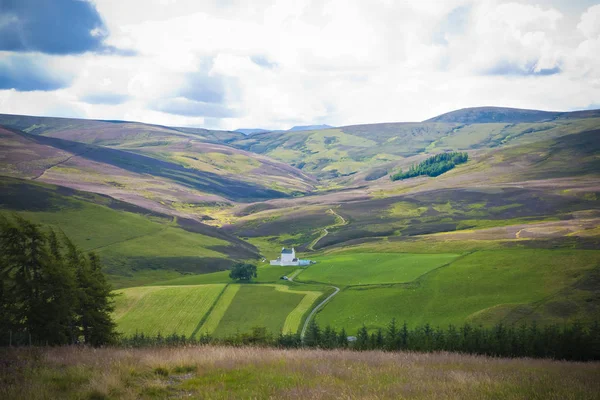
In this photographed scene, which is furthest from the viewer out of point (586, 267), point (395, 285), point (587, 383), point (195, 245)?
point (195, 245)

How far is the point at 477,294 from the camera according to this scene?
232 ft

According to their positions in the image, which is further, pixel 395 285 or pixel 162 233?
pixel 162 233

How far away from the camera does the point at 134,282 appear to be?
337 ft

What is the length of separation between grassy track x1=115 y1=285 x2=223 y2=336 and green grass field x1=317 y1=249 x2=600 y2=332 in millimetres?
21209

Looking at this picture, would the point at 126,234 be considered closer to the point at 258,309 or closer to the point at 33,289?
the point at 258,309

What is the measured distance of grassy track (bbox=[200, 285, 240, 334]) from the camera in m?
65.4

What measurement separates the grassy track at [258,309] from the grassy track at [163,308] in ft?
15.1

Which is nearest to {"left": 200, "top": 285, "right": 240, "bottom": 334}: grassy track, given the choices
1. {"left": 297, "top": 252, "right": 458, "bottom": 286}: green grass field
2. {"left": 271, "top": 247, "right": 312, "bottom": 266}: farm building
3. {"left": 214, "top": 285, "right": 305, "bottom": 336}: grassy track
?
{"left": 214, "top": 285, "right": 305, "bottom": 336}: grassy track

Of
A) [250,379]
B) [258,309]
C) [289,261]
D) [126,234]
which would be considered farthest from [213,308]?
[126,234]

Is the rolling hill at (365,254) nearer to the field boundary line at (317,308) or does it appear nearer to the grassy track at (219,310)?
the grassy track at (219,310)

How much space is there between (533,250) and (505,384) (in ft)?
302

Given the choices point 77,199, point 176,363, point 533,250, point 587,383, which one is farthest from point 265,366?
point 77,199

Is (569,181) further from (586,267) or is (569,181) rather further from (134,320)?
→ (134,320)

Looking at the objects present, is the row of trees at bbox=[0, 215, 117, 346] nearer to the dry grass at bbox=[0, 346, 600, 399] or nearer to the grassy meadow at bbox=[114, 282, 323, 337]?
the dry grass at bbox=[0, 346, 600, 399]
